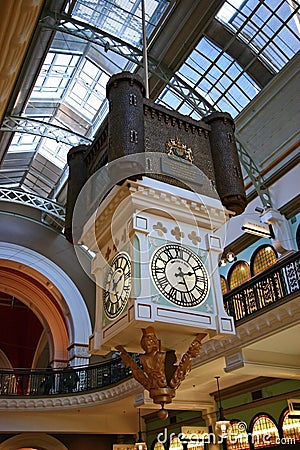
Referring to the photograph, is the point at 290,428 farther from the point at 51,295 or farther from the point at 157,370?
the point at 51,295

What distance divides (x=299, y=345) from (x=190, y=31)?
30.3 feet

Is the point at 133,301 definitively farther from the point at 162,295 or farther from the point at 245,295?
the point at 245,295

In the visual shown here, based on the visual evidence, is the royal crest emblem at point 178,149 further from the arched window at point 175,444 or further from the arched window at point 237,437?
the arched window at point 175,444

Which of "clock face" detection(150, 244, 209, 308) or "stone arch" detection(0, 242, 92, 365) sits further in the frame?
"stone arch" detection(0, 242, 92, 365)

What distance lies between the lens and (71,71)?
1620 cm

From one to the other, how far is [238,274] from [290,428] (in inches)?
201

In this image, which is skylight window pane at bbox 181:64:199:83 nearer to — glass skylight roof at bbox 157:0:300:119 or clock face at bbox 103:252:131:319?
→ glass skylight roof at bbox 157:0:300:119

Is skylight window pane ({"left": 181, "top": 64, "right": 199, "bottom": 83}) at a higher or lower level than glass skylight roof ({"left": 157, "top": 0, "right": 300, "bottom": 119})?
higher

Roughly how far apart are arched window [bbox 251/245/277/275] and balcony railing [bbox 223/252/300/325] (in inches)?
115

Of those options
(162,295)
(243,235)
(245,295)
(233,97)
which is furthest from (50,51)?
(162,295)

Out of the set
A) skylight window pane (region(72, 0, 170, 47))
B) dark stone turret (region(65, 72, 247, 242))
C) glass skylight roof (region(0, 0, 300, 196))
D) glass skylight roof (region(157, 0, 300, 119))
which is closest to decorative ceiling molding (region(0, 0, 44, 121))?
dark stone turret (region(65, 72, 247, 242))

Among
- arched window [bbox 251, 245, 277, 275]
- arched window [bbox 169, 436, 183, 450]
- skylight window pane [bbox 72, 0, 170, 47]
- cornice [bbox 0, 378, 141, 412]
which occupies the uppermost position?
skylight window pane [bbox 72, 0, 170, 47]

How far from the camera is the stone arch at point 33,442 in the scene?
16.7 metres

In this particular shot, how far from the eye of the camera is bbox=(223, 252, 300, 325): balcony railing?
979cm
